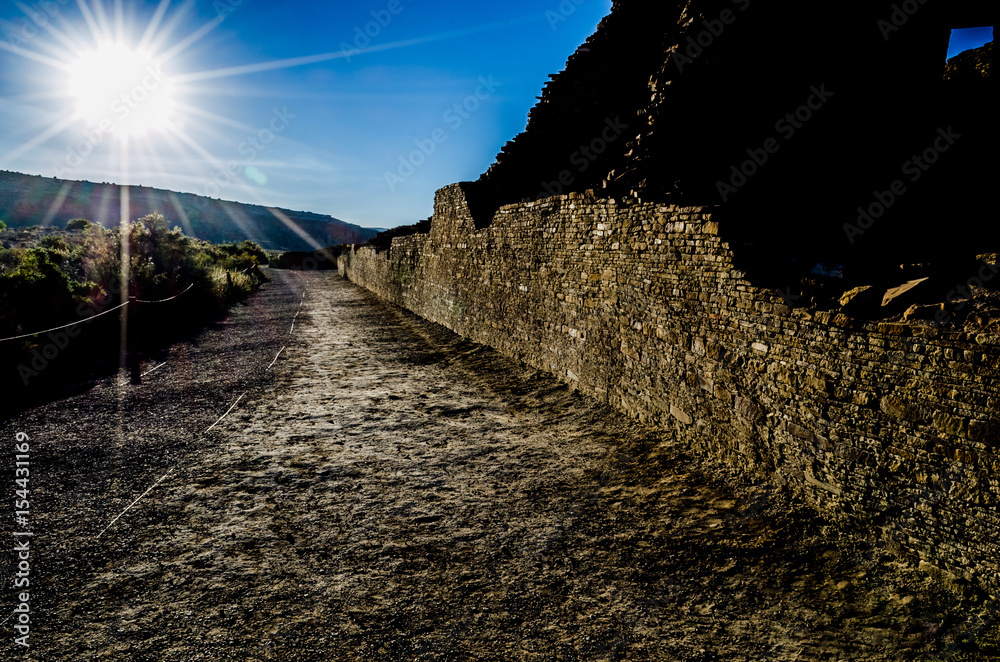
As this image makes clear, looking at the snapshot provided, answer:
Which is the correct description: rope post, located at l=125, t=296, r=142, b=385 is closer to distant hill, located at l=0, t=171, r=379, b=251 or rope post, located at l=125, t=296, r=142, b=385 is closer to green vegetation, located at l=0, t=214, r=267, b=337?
green vegetation, located at l=0, t=214, r=267, b=337

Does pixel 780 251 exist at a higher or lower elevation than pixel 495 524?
higher

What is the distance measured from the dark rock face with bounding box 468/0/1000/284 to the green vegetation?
414 inches

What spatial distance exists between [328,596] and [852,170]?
6914mm

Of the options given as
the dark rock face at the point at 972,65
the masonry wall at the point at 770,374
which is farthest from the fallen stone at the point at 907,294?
the dark rock face at the point at 972,65

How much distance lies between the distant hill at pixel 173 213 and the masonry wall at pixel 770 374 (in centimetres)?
7222

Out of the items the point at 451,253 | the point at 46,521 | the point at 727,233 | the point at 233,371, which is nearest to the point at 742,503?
the point at 727,233

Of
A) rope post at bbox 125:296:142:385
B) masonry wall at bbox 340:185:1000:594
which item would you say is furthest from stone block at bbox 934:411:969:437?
rope post at bbox 125:296:142:385

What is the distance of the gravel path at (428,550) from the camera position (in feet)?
7.95

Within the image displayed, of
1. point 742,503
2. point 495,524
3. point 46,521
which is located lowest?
point 46,521

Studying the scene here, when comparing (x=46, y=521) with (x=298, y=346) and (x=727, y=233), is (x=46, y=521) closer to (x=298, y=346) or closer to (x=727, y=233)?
(x=727, y=233)

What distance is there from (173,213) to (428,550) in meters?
132

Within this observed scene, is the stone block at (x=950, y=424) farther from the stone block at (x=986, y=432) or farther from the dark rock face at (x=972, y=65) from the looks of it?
the dark rock face at (x=972, y=65)

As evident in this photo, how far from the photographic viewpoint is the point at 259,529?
3410mm

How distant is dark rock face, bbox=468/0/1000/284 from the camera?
4953 millimetres
